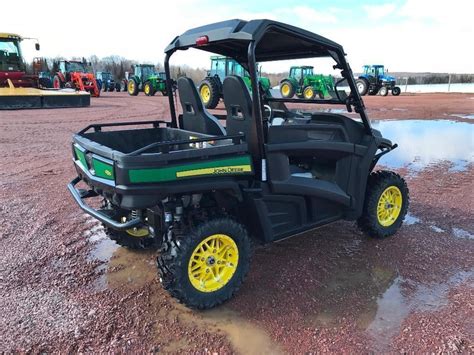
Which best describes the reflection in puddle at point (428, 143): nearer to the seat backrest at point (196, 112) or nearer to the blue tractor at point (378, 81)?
the seat backrest at point (196, 112)

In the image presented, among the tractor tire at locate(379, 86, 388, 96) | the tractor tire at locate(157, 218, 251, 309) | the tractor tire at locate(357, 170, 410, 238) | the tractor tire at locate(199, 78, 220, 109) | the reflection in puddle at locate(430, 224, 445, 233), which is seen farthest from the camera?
the tractor tire at locate(379, 86, 388, 96)

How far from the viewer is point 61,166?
659cm

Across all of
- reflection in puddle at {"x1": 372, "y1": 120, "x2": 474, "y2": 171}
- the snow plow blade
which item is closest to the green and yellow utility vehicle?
reflection in puddle at {"x1": 372, "y1": 120, "x2": 474, "y2": 171}

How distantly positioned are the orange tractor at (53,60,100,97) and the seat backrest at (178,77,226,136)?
66.5 ft

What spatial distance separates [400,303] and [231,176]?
5.00 feet

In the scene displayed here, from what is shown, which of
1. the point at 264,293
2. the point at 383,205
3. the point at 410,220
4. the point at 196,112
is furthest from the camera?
the point at 410,220

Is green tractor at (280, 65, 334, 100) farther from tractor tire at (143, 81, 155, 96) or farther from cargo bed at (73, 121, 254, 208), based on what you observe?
cargo bed at (73, 121, 254, 208)

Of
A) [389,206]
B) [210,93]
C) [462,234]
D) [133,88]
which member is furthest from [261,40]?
[133,88]

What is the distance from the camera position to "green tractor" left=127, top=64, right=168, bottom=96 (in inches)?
998

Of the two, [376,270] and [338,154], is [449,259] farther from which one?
[338,154]

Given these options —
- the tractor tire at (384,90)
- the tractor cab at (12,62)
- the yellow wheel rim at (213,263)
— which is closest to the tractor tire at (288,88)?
the tractor tire at (384,90)

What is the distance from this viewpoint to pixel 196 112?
3.73 meters

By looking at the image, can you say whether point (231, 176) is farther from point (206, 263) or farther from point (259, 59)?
point (259, 59)

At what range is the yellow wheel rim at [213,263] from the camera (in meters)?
2.89
